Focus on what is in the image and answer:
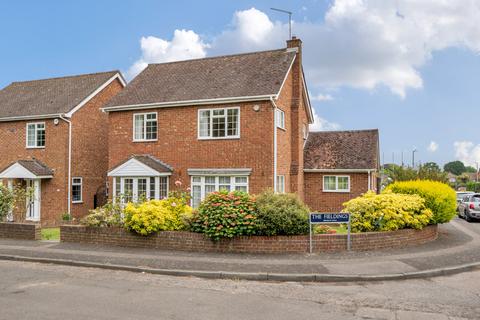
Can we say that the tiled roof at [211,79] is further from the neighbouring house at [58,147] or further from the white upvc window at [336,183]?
the white upvc window at [336,183]

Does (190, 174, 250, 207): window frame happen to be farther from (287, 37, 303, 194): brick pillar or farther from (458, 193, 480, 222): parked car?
(458, 193, 480, 222): parked car

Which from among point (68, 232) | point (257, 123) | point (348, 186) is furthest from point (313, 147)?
point (68, 232)

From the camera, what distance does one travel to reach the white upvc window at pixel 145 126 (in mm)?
21316

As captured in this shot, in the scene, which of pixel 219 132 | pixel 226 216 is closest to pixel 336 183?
pixel 219 132

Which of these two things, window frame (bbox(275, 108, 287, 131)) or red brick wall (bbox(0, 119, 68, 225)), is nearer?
window frame (bbox(275, 108, 287, 131))

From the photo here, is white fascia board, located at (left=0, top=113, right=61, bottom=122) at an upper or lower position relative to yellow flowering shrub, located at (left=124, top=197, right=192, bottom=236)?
upper

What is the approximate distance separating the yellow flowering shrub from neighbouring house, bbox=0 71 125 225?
1143 centimetres

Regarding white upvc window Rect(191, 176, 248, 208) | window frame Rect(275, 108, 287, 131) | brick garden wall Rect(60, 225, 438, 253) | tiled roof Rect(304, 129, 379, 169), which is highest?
window frame Rect(275, 108, 287, 131)

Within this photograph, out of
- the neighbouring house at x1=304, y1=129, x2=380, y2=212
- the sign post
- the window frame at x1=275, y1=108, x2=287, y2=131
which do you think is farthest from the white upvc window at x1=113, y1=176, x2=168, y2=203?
the sign post

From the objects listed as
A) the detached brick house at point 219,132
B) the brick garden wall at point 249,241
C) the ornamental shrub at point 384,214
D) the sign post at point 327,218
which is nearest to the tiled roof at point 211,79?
the detached brick house at point 219,132

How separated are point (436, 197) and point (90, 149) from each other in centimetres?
1832

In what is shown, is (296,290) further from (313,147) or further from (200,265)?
(313,147)

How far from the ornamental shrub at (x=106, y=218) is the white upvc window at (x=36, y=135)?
1192 cm

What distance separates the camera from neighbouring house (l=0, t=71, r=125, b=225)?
23.1m
